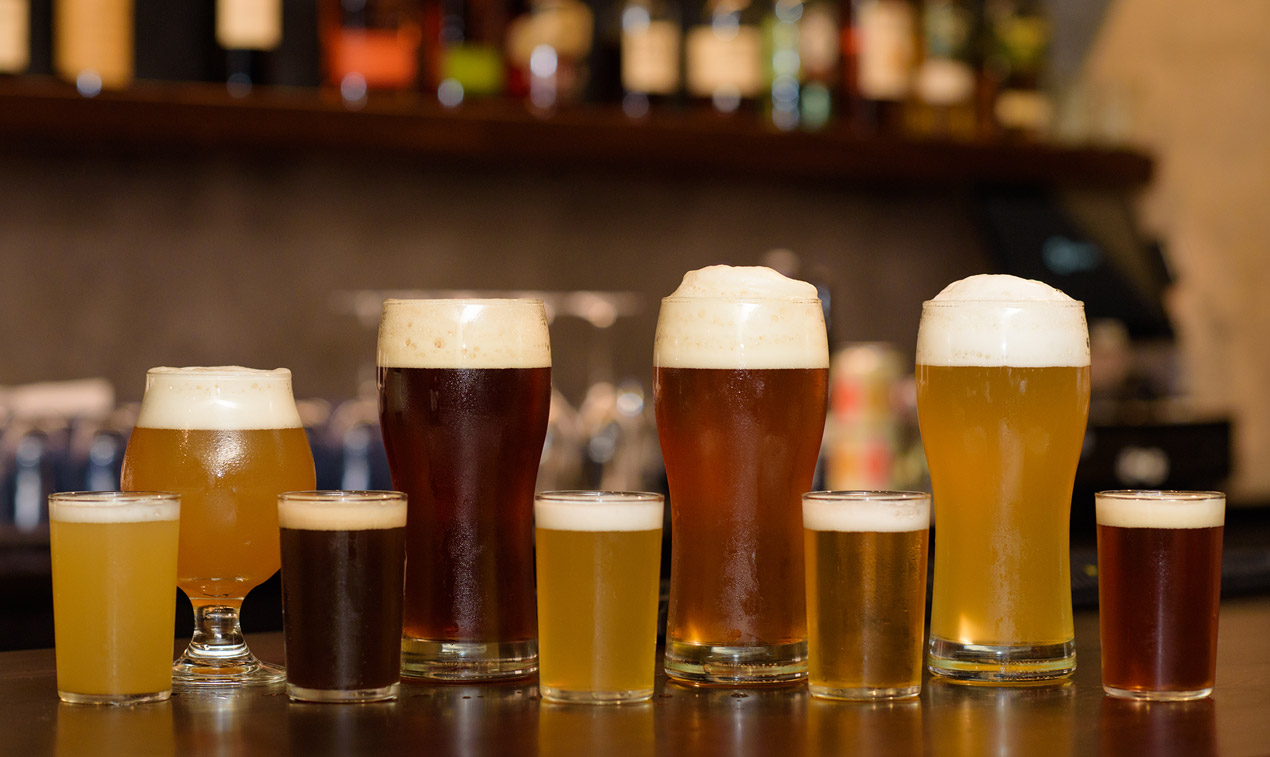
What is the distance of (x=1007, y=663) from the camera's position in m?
0.92

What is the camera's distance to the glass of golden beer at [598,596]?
2.75 feet

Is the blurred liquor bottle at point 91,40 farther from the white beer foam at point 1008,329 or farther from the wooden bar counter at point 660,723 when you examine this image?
the white beer foam at point 1008,329

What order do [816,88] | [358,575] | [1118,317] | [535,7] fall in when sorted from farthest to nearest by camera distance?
1. [1118,317]
2. [816,88]
3. [535,7]
4. [358,575]

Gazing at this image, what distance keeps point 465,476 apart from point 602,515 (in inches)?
5.1

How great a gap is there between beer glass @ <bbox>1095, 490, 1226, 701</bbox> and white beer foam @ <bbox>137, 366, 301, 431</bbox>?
52 centimetres

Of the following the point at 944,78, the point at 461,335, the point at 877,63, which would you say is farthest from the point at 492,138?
the point at 461,335

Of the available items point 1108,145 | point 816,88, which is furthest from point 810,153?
point 1108,145

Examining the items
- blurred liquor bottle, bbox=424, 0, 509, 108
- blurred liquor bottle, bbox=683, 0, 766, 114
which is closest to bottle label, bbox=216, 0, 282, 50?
blurred liquor bottle, bbox=424, 0, 509, 108

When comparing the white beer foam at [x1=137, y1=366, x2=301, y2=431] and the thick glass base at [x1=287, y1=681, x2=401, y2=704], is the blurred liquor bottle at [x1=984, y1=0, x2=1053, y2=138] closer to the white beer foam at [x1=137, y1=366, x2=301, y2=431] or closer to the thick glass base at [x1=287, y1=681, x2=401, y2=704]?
the white beer foam at [x1=137, y1=366, x2=301, y2=431]

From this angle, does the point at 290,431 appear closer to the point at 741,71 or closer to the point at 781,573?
the point at 781,573

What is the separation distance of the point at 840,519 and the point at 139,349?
2.27 meters

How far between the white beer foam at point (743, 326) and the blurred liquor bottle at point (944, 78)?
2.21m

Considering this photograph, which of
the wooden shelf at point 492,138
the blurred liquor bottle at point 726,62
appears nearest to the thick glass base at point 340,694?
the wooden shelf at point 492,138

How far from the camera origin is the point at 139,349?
2857mm
